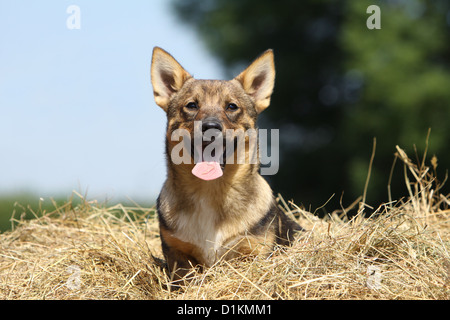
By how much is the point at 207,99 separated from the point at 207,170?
0.76 meters

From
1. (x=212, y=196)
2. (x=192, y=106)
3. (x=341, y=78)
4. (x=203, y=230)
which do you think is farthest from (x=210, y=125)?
(x=341, y=78)

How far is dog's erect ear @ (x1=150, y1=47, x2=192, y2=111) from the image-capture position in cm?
552

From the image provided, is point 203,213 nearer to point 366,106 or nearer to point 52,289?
point 52,289

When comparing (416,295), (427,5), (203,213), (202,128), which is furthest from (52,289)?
(427,5)

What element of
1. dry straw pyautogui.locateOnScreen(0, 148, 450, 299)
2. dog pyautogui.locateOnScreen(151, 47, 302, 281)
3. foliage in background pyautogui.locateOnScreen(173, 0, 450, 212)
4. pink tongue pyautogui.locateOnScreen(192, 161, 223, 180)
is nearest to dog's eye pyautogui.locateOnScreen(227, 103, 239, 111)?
dog pyautogui.locateOnScreen(151, 47, 302, 281)

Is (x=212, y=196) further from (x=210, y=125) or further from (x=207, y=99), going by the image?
(x=207, y=99)

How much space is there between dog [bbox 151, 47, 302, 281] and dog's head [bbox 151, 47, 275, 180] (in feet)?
0.03

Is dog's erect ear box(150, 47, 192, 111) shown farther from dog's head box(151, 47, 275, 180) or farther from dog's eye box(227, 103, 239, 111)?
dog's eye box(227, 103, 239, 111)

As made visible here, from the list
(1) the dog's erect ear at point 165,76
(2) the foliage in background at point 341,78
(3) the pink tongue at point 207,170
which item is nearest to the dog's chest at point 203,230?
(3) the pink tongue at point 207,170

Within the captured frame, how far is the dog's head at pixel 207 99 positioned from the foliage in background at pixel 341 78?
1201 cm

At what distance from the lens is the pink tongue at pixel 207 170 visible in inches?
190

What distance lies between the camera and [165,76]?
5660 mm
